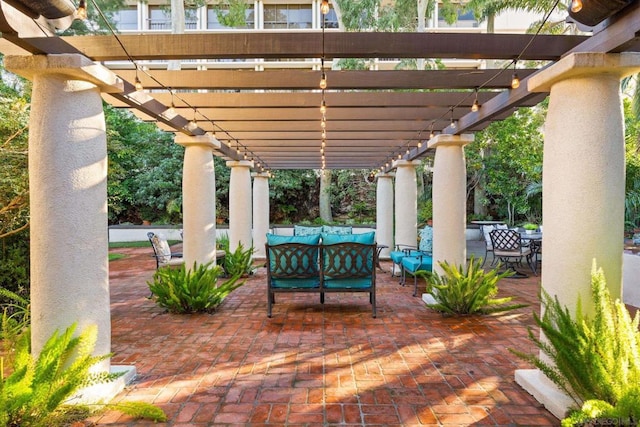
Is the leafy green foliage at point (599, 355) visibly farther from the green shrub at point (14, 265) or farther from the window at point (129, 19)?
the window at point (129, 19)

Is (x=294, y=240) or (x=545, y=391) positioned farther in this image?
(x=294, y=240)

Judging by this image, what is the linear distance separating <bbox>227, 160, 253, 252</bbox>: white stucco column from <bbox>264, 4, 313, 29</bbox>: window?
18066mm

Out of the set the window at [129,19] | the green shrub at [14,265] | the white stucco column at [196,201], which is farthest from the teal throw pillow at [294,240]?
the window at [129,19]

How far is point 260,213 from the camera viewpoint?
39.0 ft

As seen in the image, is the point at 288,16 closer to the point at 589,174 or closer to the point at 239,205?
the point at 239,205

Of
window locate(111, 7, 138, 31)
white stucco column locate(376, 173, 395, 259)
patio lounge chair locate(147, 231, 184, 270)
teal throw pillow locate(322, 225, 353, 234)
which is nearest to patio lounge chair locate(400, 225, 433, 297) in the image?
teal throw pillow locate(322, 225, 353, 234)

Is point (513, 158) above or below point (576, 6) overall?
above

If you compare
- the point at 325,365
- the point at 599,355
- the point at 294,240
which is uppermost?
the point at 294,240

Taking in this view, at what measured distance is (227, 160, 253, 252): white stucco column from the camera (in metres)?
9.27

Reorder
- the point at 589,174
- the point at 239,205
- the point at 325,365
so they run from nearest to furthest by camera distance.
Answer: the point at 589,174, the point at 325,365, the point at 239,205

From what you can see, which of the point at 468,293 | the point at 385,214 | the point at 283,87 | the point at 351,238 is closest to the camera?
the point at 283,87

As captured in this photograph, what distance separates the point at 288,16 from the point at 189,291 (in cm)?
2321

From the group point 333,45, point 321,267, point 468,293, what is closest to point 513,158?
point 468,293

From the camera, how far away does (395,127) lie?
6414mm
